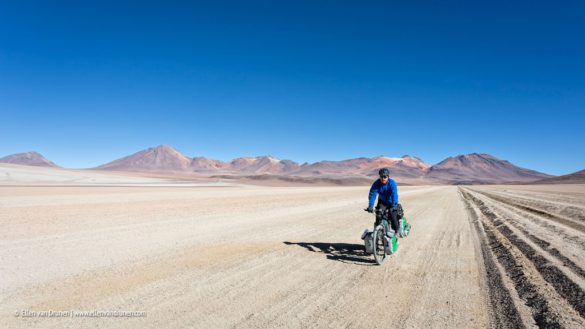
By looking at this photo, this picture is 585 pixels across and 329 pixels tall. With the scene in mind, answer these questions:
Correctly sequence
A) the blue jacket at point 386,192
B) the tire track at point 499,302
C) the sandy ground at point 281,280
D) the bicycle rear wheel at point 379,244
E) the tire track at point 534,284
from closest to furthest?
the tire track at point 499,302, the sandy ground at point 281,280, the tire track at point 534,284, the bicycle rear wheel at point 379,244, the blue jacket at point 386,192

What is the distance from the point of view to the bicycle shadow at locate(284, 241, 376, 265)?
29.5ft

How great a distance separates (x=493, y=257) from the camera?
9.32 meters

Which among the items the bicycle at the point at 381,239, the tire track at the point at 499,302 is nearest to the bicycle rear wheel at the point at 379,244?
the bicycle at the point at 381,239

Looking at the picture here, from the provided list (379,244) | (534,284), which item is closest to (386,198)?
(379,244)

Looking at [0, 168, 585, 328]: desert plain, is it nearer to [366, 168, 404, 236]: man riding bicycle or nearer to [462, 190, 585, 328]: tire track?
[462, 190, 585, 328]: tire track

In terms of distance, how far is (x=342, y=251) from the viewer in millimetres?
10117

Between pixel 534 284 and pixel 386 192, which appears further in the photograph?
pixel 386 192

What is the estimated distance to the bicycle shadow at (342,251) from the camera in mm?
9000

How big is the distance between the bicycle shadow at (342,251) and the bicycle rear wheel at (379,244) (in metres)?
0.23

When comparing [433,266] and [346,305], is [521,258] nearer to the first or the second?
[433,266]

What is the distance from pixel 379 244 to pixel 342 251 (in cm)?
153

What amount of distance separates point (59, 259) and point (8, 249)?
2.25 metres

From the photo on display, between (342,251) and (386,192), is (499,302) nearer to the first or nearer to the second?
(386,192)

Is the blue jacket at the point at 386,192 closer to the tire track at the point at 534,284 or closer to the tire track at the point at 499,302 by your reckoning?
the tire track at the point at 499,302
